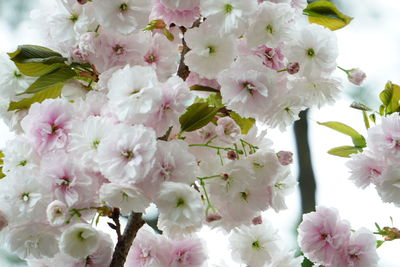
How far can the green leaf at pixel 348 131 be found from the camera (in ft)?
3.17

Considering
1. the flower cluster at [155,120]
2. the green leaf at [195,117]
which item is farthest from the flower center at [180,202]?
the green leaf at [195,117]

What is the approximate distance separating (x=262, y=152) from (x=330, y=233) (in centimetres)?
17

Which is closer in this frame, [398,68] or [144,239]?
[144,239]

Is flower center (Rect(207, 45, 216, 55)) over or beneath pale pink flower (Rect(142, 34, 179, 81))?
over

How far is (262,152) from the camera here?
0.74 m

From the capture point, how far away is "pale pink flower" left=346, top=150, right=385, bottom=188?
2.75ft

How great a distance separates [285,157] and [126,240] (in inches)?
9.1

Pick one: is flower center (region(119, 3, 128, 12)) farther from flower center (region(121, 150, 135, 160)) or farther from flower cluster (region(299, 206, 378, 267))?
flower cluster (region(299, 206, 378, 267))

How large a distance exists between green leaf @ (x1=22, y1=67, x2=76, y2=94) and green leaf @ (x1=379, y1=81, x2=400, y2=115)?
0.48m

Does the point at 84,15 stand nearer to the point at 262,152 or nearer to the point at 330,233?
the point at 262,152

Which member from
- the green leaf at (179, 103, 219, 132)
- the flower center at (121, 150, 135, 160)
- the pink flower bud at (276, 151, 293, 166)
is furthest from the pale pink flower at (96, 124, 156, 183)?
the pink flower bud at (276, 151, 293, 166)

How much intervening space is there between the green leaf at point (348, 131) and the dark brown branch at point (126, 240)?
0.39 meters

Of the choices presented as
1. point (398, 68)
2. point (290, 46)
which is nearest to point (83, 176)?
point (290, 46)

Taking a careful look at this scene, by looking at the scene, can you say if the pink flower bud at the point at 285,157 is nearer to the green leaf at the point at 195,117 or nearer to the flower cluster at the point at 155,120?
the flower cluster at the point at 155,120
